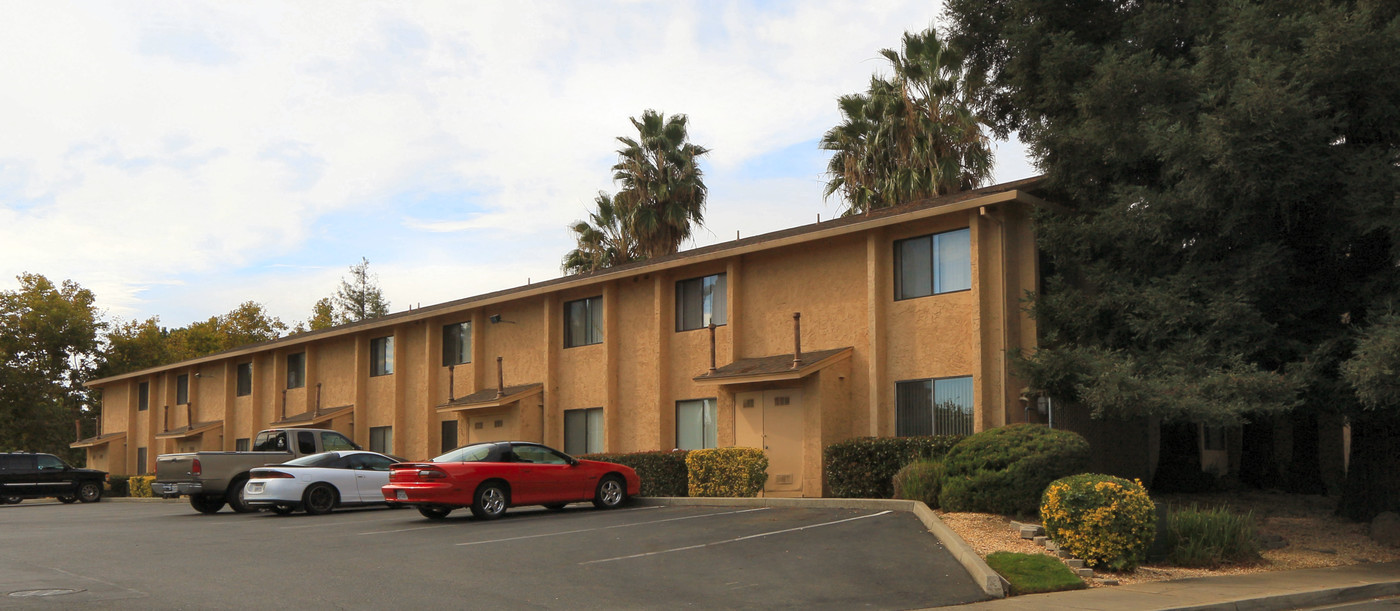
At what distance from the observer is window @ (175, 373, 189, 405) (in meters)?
44.5

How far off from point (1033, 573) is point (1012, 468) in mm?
3686

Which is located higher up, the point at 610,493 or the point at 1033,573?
the point at 610,493

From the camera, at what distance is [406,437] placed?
3291 centimetres

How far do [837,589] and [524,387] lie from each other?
60.1 feet

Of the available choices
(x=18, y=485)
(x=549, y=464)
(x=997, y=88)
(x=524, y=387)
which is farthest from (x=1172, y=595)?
(x=18, y=485)

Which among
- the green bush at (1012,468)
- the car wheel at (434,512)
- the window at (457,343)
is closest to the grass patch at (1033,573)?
the green bush at (1012,468)

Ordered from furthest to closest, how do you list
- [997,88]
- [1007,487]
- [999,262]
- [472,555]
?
[997,88]
[999,262]
[1007,487]
[472,555]

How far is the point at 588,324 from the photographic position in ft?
90.4

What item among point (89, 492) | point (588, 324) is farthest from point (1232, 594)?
point (89, 492)

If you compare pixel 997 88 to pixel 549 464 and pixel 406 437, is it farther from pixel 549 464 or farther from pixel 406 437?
pixel 406 437

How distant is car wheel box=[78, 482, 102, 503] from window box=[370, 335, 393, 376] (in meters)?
10.6

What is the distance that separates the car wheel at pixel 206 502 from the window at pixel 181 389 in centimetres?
2259

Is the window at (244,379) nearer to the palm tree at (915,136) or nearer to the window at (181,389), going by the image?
the window at (181,389)

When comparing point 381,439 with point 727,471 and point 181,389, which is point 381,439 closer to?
point 181,389
